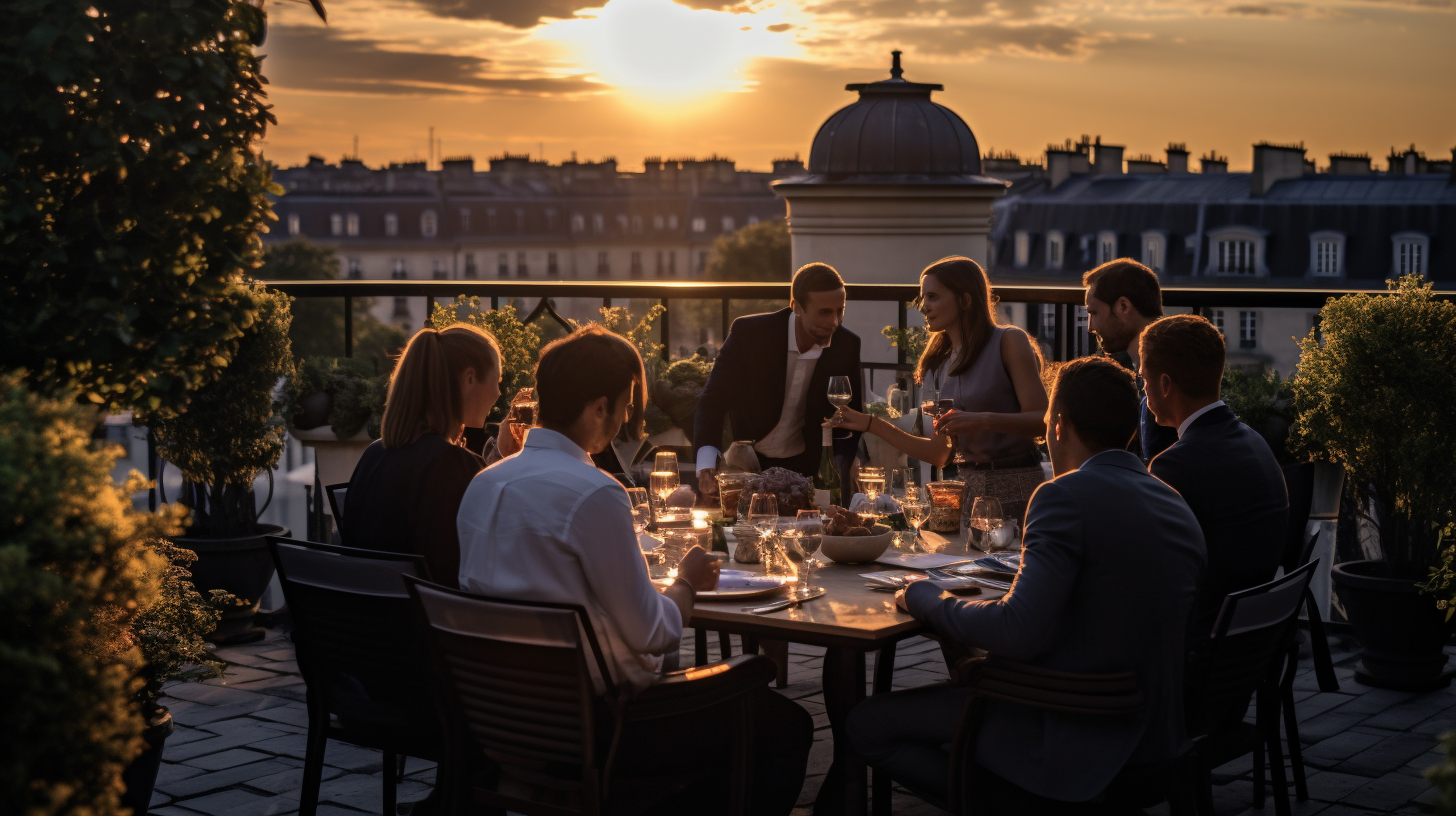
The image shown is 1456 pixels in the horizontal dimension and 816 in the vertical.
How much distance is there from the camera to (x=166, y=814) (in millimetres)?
3826

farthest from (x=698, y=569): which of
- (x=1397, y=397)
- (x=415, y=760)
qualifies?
(x=1397, y=397)

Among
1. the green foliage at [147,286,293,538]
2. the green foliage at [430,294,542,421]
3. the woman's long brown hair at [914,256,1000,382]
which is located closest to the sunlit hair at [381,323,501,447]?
the woman's long brown hair at [914,256,1000,382]

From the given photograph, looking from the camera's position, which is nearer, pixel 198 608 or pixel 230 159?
pixel 230 159

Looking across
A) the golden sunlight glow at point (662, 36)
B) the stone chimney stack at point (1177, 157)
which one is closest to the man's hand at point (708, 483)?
the golden sunlight glow at point (662, 36)

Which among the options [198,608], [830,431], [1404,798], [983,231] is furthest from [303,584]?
[983,231]

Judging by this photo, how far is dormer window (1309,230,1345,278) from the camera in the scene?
63.8 meters

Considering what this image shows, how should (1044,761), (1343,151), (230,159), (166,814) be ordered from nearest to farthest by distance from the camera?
(1044,761) → (230,159) → (166,814) → (1343,151)

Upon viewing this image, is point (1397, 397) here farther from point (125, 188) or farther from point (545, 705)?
point (125, 188)

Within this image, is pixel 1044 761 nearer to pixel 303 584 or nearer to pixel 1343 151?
pixel 303 584

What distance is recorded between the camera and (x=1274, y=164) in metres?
66.1

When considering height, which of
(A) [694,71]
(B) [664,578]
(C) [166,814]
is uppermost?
(A) [694,71]

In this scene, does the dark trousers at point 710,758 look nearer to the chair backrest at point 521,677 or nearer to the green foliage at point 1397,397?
the chair backrest at point 521,677

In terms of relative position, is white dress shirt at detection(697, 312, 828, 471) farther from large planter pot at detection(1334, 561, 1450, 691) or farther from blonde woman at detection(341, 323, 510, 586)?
large planter pot at detection(1334, 561, 1450, 691)

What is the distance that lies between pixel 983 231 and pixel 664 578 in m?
8.16
